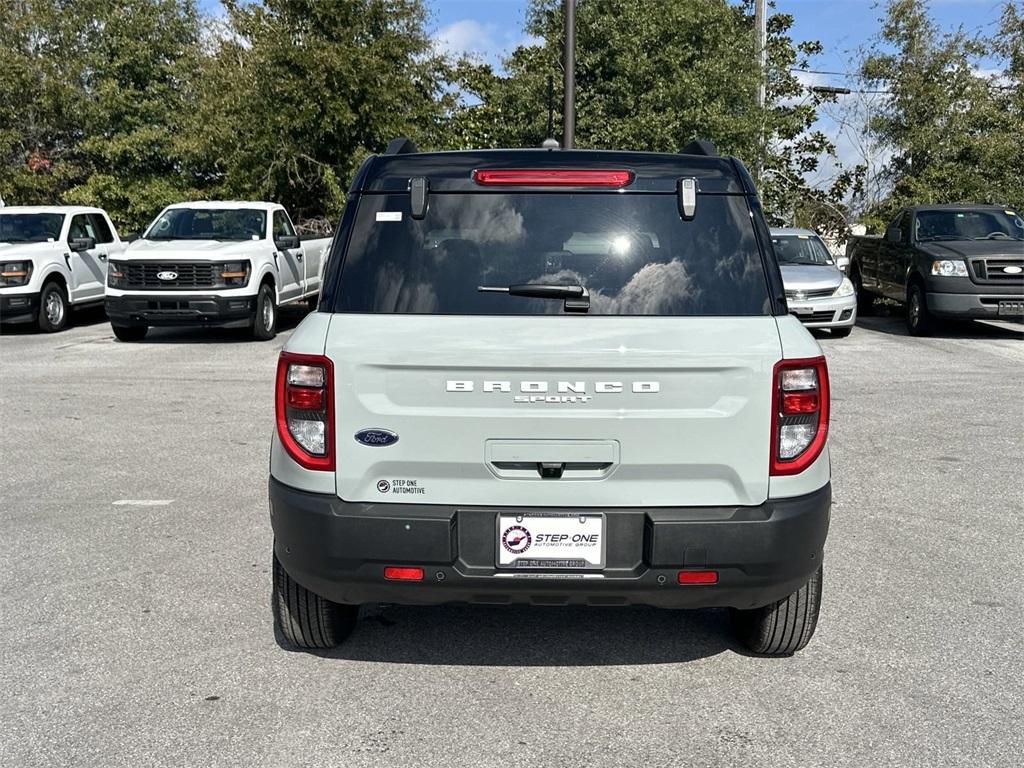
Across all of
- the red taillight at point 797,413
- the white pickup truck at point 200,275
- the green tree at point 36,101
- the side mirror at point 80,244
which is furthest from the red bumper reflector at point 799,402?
the green tree at point 36,101

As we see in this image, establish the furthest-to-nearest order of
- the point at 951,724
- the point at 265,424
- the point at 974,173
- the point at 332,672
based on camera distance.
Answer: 1. the point at 974,173
2. the point at 265,424
3. the point at 332,672
4. the point at 951,724

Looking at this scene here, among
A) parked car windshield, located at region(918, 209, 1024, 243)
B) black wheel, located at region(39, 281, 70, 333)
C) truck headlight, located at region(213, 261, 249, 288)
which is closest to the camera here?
truck headlight, located at region(213, 261, 249, 288)

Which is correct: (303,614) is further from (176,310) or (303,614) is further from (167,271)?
(167,271)

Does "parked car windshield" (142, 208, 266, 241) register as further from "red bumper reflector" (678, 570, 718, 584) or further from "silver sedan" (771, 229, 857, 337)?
"red bumper reflector" (678, 570, 718, 584)

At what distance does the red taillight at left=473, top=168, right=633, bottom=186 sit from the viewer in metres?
3.79

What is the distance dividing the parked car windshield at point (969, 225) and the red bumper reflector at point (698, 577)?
46.2 feet

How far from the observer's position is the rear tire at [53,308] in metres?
16.0

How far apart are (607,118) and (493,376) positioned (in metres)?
19.2

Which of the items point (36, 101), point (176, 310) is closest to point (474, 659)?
point (176, 310)

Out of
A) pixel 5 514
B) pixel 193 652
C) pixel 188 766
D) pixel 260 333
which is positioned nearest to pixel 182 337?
pixel 260 333

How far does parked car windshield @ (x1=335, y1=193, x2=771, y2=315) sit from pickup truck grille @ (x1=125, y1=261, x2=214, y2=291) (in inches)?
446

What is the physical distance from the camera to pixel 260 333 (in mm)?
15195

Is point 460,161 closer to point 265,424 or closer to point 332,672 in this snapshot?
point 332,672

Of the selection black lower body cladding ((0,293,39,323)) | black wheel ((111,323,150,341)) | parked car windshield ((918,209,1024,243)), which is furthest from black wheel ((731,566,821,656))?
black lower body cladding ((0,293,39,323))
